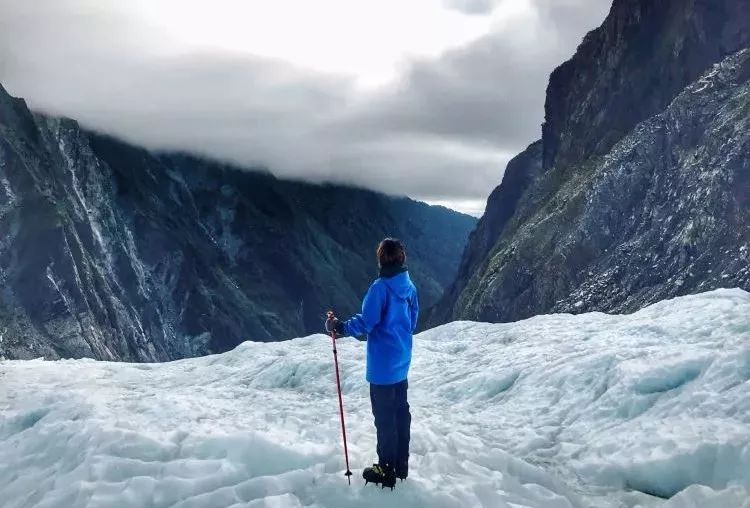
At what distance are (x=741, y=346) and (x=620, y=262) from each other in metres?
95.5

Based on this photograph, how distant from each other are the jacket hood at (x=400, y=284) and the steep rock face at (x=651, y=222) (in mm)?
72730

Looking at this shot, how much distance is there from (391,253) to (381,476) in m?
2.71

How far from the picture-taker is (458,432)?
1044 cm

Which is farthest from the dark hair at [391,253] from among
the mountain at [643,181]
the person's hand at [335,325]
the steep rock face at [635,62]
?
the steep rock face at [635,62]

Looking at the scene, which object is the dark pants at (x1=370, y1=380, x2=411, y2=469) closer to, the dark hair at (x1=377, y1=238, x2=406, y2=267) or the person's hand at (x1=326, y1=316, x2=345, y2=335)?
the person's hand at (x1=326, y1=316, x2=345, y2=335)

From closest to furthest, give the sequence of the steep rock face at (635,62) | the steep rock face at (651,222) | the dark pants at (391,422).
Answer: the dark pants at (391,422), the steep rock face at (651,222), the steep rock face at (635,62)

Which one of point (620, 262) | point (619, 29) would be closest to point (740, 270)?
point (620, 262)

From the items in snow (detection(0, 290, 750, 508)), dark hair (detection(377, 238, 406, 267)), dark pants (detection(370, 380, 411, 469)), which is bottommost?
snow (detection(0, 290, 750, 508))

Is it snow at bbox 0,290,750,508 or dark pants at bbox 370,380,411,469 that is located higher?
dark pants at bbox 370,380,411,469

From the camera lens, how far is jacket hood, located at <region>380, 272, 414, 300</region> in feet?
25.3

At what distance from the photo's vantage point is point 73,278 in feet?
635

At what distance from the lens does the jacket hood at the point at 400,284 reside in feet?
25.3

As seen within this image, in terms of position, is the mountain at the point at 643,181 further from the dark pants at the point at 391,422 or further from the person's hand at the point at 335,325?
the person's hand at the point at 335,325

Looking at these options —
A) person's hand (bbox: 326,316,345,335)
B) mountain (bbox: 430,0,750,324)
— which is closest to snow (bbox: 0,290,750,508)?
person's hand (bbox: 326,316,345,335)
